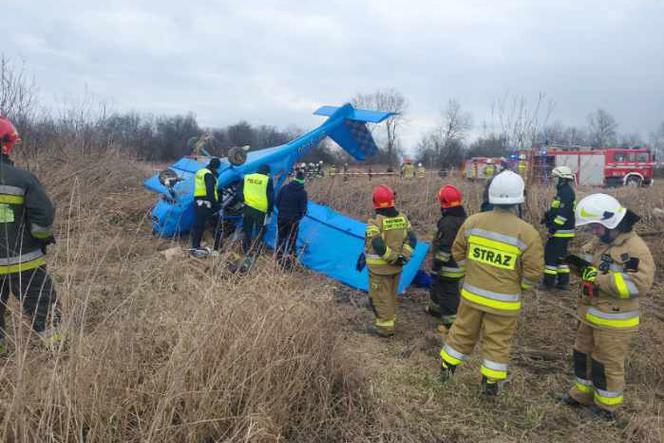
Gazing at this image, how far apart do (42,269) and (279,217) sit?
3839 mm

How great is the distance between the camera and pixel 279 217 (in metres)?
7.28

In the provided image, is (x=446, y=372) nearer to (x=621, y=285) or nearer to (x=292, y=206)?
(x=621, y=285)

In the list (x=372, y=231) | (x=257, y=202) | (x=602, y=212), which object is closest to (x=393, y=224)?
(x=372, y=231)

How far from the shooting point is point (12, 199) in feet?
11.7

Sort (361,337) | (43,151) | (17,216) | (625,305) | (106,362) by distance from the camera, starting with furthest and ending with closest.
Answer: (43,151) → (361,337) → (17,216) → (625,305) → (106,362)

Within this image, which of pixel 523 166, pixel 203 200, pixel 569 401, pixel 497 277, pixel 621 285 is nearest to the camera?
pixel 621 285

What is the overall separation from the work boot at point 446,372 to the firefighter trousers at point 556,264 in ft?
13.1

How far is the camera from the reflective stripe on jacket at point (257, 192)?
7.21 meters

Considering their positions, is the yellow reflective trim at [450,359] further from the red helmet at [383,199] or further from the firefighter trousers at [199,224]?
the firefighter trousers at [199,224]

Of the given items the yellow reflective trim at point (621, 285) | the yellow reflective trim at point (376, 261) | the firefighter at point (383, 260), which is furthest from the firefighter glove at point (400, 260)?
the yellow reflective trim at point (621, 285)

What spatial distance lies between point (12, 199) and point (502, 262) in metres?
3.71

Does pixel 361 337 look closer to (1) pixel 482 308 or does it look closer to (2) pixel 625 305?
(1) pixel 482 308

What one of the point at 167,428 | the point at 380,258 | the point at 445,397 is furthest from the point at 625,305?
the point at 167,428

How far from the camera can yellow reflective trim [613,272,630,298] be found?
10.5 ft
